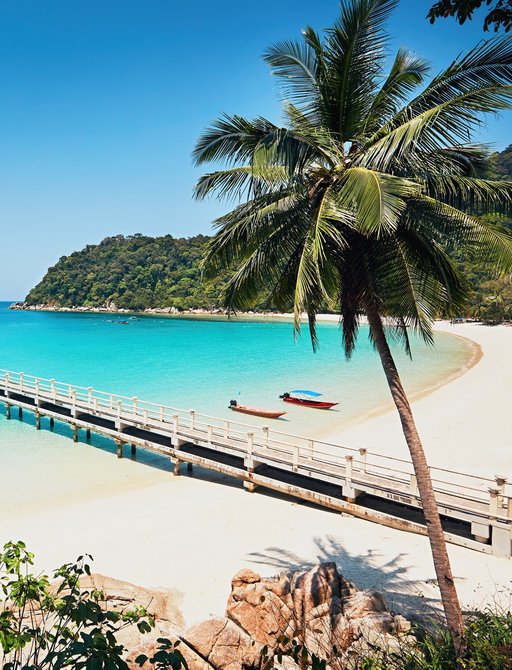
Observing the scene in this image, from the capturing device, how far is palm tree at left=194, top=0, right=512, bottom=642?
5.74 m

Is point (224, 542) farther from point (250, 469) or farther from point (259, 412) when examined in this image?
point (259, 412)

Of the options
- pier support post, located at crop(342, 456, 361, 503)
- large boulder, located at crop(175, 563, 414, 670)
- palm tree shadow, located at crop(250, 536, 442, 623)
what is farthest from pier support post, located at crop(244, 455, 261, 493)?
large boulder, located at crop(175, 563, 414, 670)

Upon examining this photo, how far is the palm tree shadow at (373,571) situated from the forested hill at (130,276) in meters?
130

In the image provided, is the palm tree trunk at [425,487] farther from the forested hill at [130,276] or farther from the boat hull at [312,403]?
the forested hill at [130,276]

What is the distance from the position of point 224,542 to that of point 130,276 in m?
161

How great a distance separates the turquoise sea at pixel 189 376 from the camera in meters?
19.1

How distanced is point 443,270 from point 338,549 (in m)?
7.43

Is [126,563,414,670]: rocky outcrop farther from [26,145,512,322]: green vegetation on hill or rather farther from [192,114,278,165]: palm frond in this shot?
[26,145,512,322]: green vegetation on hill

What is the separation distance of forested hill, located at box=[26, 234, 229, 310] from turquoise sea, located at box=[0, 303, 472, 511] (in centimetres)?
7271

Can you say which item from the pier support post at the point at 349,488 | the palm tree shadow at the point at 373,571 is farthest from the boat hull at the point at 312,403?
the palm tree shadow at the point at 373,571

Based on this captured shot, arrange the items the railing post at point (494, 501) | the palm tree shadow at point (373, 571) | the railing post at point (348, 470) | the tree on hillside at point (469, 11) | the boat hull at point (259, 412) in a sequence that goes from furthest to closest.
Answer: the boat hull at point (259, 412) < the railing post at point (348, 470) < the railing post at point (494, 501) < the palm tree shadow at point (373, 571) < the tree on hillside at point (469, 11)

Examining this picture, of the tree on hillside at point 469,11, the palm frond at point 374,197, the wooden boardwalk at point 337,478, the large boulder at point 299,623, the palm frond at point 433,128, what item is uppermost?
the tree on hillside at point 469,11

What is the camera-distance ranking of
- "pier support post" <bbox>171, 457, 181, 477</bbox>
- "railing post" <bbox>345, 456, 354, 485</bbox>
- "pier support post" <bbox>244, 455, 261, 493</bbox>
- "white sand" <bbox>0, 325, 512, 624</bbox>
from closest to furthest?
"white sand" <bbox>0, 325, 512, 624</bbox> → "railing post" <bbox>345, 456, 354, 485</bbox> → "pier support post" <bbox>244, 455, 261, 493</bbox> → "pier support post" <bbox>171, 457, 181, 477</bbox>

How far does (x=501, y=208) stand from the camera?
620 cm
